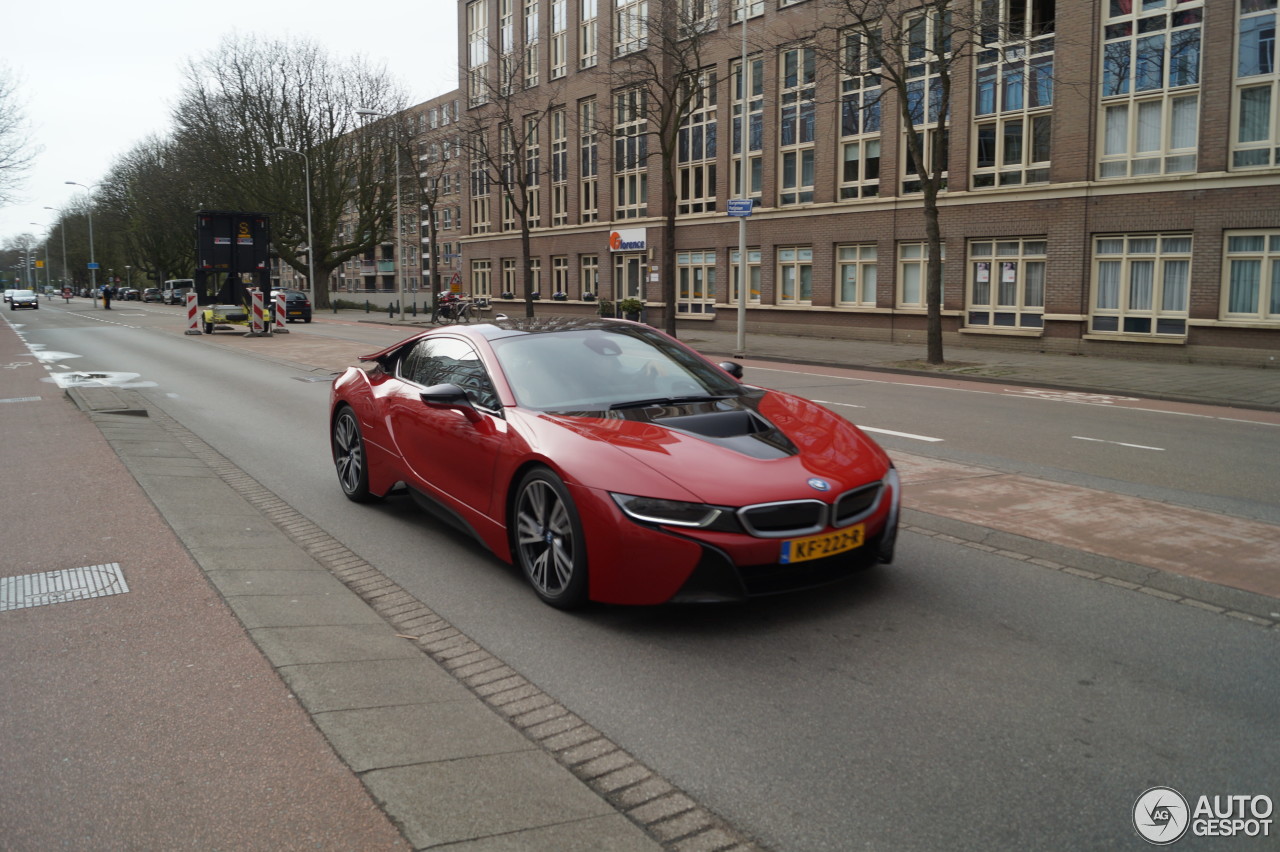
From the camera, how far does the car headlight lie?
436 centimetres

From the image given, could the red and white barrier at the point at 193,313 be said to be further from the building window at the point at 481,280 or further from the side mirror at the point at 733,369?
the side mirror at the point at 733,369

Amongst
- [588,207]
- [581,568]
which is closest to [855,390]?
[581,568]

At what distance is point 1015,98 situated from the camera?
26109 millimetres

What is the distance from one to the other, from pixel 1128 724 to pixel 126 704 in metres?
3.59

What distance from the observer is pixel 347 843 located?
2.81 metres

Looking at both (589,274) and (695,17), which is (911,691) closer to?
(695,17)

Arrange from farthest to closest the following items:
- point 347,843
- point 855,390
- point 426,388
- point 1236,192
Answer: point 1236,192 < point 855,390 < point 426,388 < point 347,843

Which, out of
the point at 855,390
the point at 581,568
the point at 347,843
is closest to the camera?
the point at 347,843

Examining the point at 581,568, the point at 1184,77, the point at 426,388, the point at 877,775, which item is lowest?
the point at 877,775

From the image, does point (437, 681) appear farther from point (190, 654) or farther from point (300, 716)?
point (190, 654)

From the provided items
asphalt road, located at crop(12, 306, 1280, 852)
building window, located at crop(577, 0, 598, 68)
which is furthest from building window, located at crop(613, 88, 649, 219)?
asphalt road, located at crop(12, 306, 1280, 852)

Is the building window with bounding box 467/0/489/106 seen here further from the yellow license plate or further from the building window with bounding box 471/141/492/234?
the yellow license plate

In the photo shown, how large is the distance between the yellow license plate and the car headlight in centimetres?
26

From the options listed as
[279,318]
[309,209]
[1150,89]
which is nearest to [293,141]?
[309,209]
